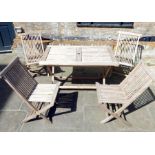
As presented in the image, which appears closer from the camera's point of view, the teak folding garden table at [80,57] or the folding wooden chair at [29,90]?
the folding wooden chair at [29,90]

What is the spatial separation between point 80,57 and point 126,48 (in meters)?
1.86

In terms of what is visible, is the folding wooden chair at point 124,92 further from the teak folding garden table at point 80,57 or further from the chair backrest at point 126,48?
the chair backrest at point 126,48

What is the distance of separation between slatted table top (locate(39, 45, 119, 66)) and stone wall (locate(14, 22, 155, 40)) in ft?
4.70

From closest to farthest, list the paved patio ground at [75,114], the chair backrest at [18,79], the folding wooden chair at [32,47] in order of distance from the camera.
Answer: the chair backrest at [18,79] < the paved patio ground at [75,114] < the folding wooden chair at [32,47]

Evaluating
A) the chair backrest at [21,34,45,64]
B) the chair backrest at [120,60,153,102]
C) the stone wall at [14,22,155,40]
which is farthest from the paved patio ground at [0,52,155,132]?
the stone wall at [14,22,155,40]

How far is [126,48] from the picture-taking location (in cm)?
633

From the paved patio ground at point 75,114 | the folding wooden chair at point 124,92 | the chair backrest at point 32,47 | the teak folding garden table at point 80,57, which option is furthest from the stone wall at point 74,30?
the folding wooden chair at point 124,92

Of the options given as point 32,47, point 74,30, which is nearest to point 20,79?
point 32,47

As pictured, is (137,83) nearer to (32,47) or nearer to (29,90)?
(29,90)

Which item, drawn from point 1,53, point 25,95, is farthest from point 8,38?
point 25,95

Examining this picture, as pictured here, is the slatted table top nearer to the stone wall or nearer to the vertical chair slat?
the vertical chair slat

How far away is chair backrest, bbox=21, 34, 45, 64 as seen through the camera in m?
6.39

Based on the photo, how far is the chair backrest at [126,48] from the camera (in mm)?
6160

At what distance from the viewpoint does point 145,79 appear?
418cm
